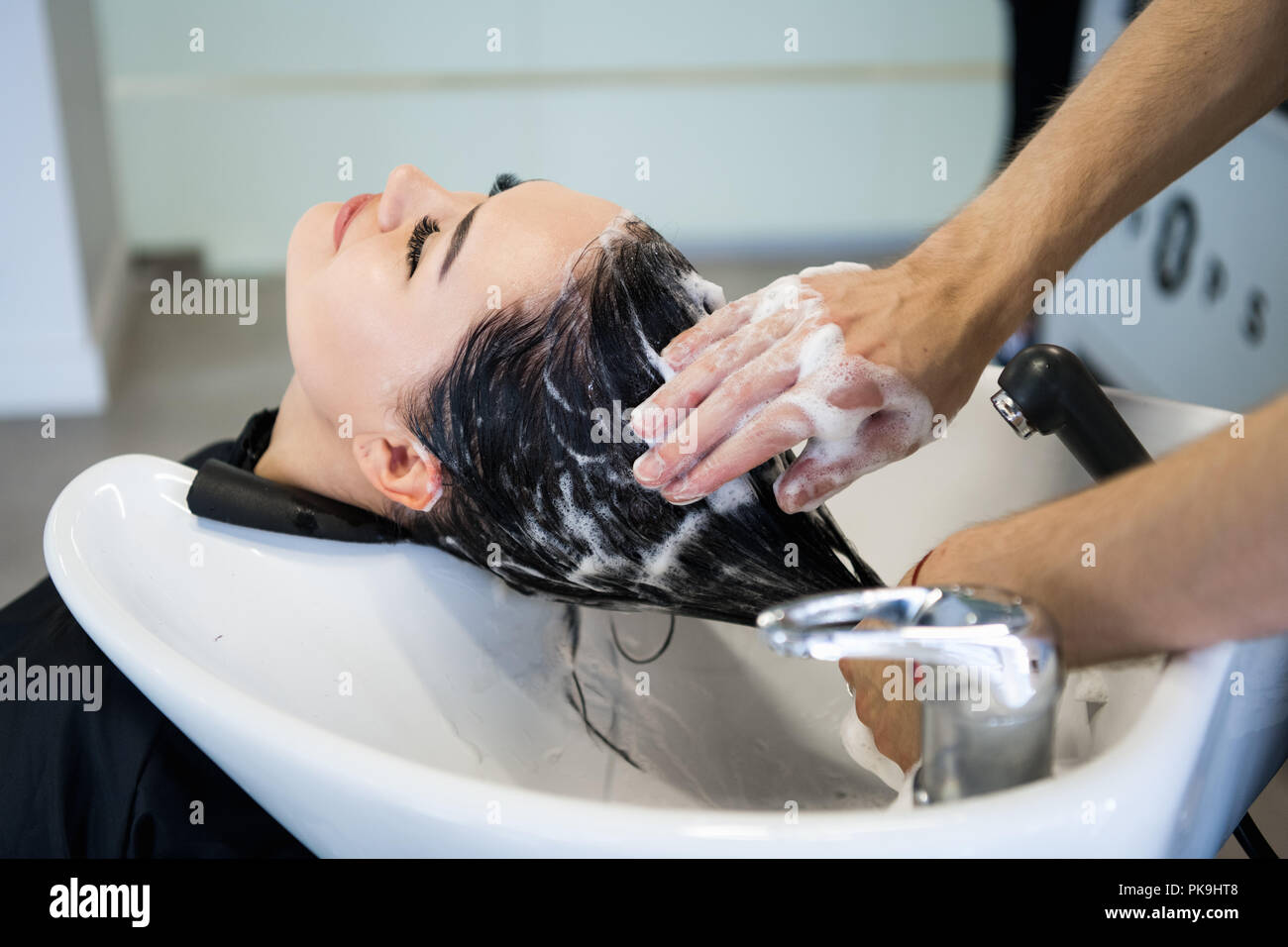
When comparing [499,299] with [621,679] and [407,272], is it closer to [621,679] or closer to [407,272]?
[407,272]

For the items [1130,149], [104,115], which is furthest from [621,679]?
[104,115]

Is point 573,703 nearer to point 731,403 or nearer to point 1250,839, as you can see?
point 731,403

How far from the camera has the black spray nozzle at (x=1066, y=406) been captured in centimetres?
96

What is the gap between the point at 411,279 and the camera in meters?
1.07

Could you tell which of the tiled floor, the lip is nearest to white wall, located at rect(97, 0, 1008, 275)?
the tiled floor

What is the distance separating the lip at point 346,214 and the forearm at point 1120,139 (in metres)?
0.57

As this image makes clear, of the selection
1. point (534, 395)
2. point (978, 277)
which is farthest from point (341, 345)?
point (978, 277)

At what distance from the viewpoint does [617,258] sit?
41.3 inches
